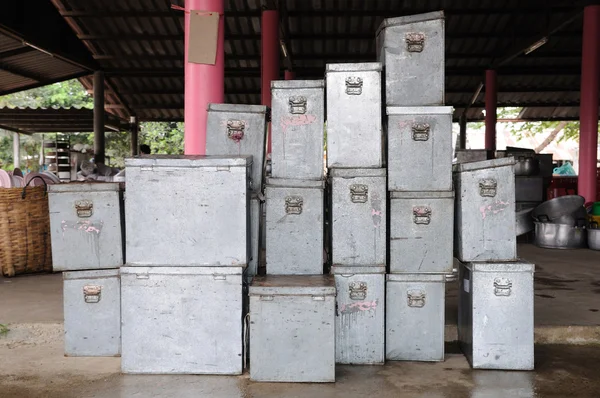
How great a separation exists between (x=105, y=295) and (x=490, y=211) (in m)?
2.74

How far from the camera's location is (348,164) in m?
4.11

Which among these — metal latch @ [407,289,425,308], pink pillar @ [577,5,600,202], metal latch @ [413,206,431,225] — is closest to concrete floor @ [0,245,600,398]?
metal latch @ [407,289,425,308]

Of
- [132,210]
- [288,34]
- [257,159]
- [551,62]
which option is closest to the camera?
[132,210]

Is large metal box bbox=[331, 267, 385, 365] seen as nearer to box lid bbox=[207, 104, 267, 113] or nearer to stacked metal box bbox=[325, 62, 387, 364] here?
stacked metal box bbox=[325, 62, 387, 364]

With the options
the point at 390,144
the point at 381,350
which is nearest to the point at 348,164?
the point at 390,144

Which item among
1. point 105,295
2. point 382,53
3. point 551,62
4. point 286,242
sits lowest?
point 105,295

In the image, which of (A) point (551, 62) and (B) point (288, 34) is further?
(A) point (551, 62)

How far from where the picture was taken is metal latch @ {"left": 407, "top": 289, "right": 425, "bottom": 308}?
4047 millimetres

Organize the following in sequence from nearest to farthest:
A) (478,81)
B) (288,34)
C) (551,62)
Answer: (288,34) → (551,62) → (478,81)

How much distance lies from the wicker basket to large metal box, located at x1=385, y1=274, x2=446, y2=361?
170 inches

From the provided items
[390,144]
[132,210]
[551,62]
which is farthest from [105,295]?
[551,62]

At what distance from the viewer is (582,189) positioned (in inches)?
446

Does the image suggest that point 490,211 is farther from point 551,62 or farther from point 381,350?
point 551,62

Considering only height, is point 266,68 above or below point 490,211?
above
